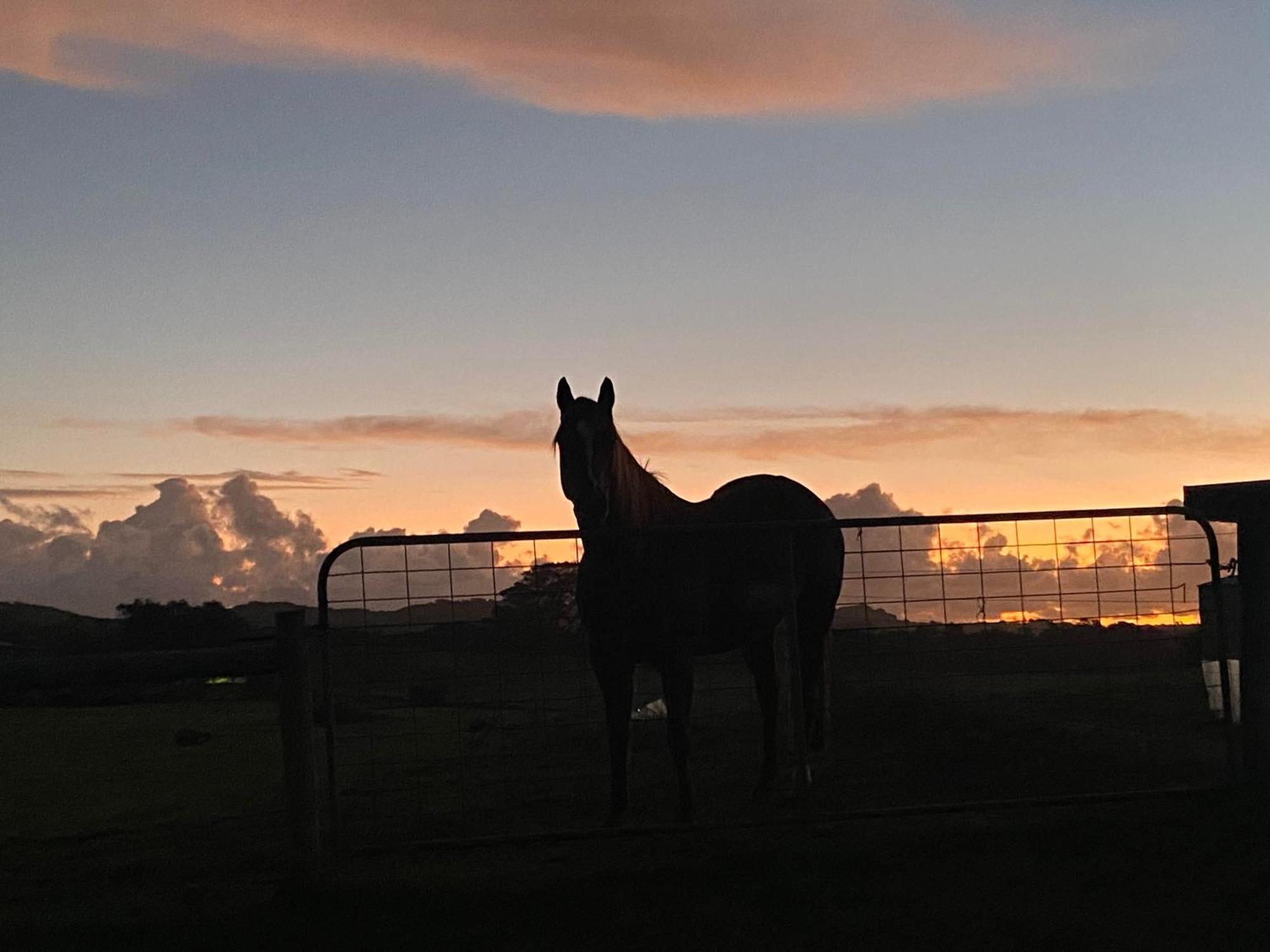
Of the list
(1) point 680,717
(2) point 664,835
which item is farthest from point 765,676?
(2) point 664,835

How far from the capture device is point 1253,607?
7164mm

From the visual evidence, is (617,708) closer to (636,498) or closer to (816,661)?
(636,498)

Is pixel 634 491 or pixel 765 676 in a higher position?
pixel 634 491

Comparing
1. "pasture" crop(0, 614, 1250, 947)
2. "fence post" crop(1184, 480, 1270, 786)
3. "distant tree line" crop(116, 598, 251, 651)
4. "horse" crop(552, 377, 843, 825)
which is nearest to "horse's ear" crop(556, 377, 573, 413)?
"horse" crop(552, 377, 843, 825)

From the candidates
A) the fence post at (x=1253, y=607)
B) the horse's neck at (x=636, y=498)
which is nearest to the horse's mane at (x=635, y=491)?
the horse's neck at (x=636, y=498)

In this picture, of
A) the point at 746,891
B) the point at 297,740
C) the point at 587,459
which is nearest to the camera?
the point at 746,891

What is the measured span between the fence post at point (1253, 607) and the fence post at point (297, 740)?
16.6 feet

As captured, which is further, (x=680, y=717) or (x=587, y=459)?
(x=680, y=717)

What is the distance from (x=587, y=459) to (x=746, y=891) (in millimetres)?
2463

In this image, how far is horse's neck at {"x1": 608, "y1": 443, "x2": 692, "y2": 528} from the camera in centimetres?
707

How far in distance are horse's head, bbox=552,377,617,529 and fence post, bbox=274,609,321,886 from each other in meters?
1.64

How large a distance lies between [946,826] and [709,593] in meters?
2.01

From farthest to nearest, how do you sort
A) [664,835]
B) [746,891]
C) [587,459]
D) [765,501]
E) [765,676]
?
[765,501] < [765,676] < [587,459] < [664,835] < [746,891]

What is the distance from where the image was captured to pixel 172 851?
695 centimetres
